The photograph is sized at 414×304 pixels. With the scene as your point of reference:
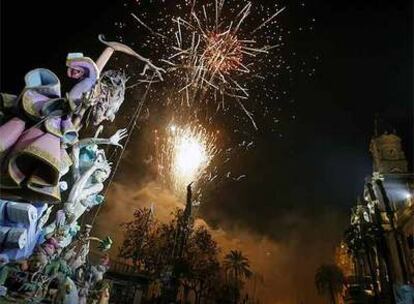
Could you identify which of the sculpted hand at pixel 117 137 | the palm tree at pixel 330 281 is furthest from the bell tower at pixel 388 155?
the sculpted hand at pixel 117 137

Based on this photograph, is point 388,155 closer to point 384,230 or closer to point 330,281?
point 384,230

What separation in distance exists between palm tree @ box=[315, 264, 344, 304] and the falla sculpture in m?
47.9

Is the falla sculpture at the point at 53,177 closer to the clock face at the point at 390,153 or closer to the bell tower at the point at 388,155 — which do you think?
the bell tower at the point at 388,155

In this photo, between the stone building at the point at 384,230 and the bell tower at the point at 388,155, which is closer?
the stone building at the point at 384,230

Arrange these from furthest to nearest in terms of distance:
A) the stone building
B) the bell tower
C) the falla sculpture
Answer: the bell tower
the stone building
the falla sculpture

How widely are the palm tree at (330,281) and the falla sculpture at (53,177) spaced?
47858 mm

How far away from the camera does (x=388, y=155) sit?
155 feet

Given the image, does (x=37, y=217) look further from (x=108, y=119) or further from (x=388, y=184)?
(x=388, y=184)

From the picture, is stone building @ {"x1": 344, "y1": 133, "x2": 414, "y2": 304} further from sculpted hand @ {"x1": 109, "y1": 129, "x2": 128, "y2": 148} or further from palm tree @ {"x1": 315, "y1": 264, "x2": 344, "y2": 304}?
sculpted hand @ {"x1": 109, "y1": 129, "x2": 128, "y2": 148}

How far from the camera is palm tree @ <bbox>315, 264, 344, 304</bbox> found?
5529cm

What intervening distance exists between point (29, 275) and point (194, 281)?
4206 centimetres

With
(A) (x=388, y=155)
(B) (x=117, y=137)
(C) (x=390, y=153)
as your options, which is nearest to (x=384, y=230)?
(A) (x=388, y=155)

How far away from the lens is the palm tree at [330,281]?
2177 inches

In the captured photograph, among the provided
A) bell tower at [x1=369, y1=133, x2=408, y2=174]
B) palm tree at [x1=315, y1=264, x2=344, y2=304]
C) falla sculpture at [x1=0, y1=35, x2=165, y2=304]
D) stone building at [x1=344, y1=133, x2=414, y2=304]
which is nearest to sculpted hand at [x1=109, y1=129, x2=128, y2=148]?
falla sculpture at [x1=0, y1=35, x2=165, y2=304]
